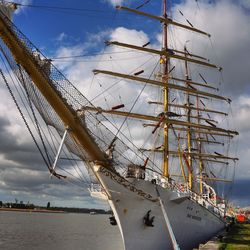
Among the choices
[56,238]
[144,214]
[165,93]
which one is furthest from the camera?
[56,238]

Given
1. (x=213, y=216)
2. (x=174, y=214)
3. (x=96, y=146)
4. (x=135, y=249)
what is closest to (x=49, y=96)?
(x=96, y=146)

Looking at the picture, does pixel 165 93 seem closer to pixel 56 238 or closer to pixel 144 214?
pixel 144 214

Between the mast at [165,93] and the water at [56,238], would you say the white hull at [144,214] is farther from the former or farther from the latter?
the water at [56,238]

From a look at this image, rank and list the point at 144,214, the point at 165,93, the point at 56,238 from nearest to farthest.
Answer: the point at 144,214 < the point at 165,93 < the point at 56,238

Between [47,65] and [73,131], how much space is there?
10.9 ft

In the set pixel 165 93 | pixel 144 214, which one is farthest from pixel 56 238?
pixel 144 214

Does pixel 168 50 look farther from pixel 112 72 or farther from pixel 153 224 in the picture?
pixel 153 224

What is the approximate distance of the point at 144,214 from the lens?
21547 millimetres

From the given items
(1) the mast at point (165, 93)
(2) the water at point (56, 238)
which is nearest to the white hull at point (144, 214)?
(1) the mast at point (165, 93)

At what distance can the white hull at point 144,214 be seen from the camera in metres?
20.5

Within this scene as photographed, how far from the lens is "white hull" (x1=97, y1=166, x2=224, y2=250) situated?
2052cm

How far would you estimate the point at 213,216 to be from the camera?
32656 mm

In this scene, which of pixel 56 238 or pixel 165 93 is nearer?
pixel 165 93

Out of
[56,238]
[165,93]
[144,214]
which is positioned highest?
[165,93]
